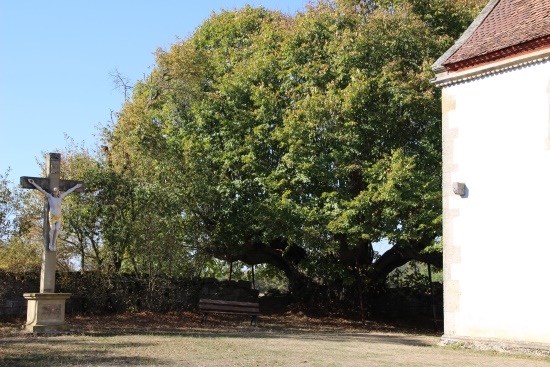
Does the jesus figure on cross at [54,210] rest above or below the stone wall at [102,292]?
above

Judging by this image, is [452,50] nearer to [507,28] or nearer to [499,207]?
[507,28]

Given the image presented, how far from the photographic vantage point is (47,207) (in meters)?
14.8

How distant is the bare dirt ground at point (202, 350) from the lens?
9633 mm

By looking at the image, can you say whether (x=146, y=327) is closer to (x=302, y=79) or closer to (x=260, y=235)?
(x=260, y=235)

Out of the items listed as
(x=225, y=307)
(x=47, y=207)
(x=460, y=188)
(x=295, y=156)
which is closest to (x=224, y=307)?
(x=225, y=307)

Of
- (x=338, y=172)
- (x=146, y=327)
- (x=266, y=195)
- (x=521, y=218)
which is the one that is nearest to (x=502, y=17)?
(x=521, y=218)

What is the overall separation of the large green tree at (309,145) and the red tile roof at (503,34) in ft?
14.3

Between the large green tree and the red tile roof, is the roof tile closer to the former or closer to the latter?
the red tile roof

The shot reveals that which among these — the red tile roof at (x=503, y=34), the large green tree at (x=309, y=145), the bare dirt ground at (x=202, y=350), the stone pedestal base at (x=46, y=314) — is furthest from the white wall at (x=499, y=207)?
the stone pedestal base at (x=46, y=314)

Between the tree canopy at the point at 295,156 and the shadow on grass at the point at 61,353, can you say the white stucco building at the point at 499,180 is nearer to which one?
the tree canopy at the point at 295,156

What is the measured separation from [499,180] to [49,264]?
32.2 ft

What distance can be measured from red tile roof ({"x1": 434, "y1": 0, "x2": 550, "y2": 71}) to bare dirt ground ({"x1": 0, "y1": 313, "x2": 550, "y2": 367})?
6145 mm

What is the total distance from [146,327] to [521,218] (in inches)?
363

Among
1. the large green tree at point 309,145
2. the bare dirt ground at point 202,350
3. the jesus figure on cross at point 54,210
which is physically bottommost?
the bare dirt ground at point 202,350
